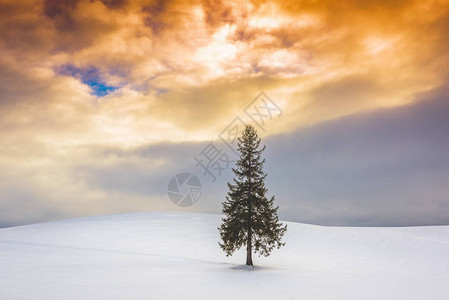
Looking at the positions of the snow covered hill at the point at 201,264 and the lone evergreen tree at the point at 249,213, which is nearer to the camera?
the snow covered hill at the point at 201,264

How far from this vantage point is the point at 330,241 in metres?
44.8

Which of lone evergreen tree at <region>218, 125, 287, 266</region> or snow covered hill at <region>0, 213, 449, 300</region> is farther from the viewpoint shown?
lone evergreen tree at <region>218, 125, 287, 266</region>

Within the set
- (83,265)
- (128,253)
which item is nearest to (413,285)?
(83,265)

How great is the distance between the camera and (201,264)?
29.1 m

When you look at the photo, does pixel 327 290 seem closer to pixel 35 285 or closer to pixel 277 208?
pixel 277 208

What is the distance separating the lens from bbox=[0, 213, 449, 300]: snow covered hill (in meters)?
17.8

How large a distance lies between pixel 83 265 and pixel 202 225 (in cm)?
2803

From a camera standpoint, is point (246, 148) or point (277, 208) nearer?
point (277, 208)

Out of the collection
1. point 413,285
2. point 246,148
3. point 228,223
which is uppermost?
point 246,148

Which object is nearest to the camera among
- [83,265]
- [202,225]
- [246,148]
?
[83,265]

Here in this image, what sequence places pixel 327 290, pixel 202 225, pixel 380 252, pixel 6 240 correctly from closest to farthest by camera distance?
pixel 327 290 < pixel 380 252 < pixel 6 240 < pixel 202 225

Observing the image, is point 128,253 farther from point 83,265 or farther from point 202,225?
point 202,225

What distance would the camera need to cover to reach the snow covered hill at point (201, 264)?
1781 centimetres

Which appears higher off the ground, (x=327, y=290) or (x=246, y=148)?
(x=246, y=148)
